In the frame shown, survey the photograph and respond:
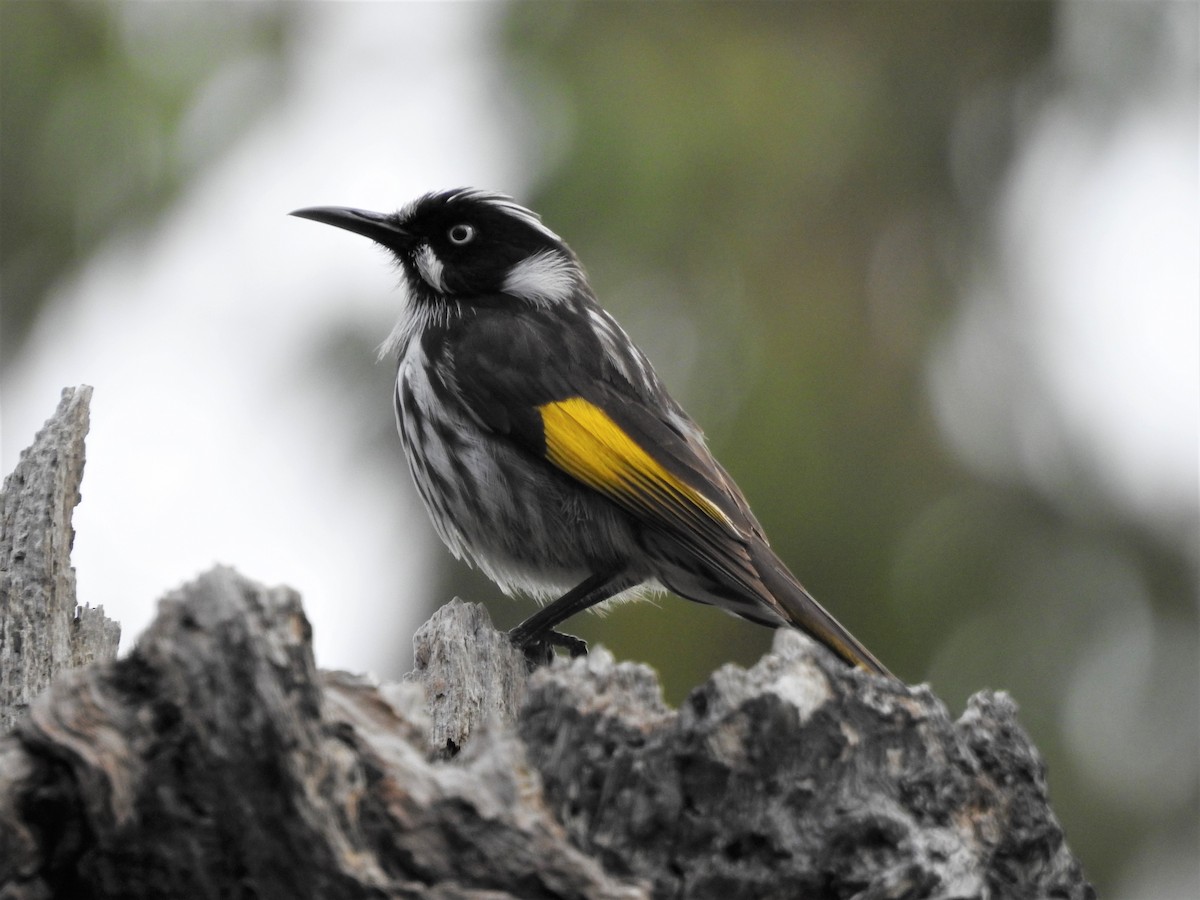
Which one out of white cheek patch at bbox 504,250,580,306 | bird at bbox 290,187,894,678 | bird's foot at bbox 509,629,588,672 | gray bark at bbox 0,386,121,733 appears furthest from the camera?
white cheek patch at bbox 504,250,580,306

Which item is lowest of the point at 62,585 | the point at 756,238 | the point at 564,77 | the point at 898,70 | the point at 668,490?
the point at 62,585

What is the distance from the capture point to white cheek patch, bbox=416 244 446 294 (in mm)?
5895

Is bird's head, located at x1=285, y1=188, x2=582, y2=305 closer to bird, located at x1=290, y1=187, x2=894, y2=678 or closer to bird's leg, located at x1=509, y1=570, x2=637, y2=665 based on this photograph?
bird, located at x1=290, y1=187, x2=894, y2=678

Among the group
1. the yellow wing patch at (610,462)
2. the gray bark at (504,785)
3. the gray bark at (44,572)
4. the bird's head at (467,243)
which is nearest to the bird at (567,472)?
the yellow wing patch at (610,462)

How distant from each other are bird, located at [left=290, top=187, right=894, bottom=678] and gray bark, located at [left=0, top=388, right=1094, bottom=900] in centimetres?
172

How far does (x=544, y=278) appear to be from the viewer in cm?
588

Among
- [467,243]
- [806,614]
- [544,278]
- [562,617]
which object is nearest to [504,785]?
[806,614]

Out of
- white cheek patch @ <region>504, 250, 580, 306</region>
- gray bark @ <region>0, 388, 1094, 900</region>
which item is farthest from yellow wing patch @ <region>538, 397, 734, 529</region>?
gray bark @ <region>0, 388, 1094, 900</region>

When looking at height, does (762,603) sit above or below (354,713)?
above

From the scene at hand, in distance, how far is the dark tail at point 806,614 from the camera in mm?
4348

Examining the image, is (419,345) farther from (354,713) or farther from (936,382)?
(354,713)

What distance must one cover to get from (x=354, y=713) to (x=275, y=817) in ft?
0.91

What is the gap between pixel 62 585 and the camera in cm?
338

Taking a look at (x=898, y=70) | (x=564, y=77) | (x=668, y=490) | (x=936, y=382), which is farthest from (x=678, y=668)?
(x=898, y=70)
